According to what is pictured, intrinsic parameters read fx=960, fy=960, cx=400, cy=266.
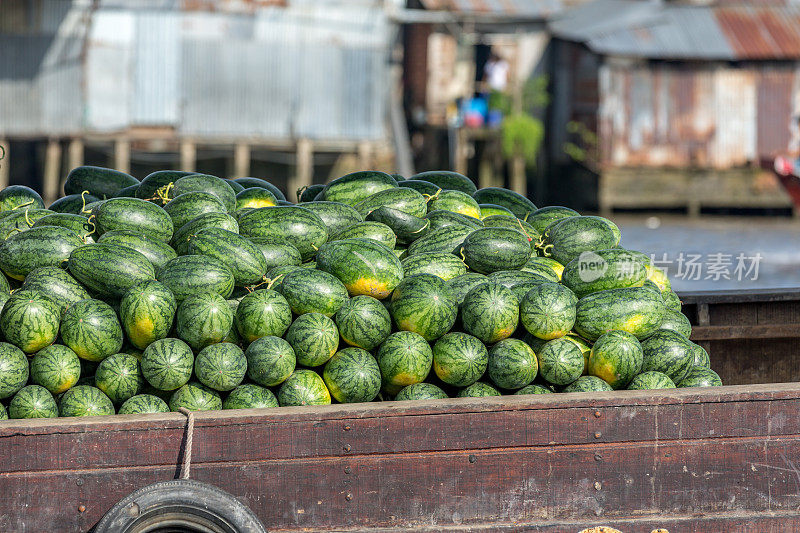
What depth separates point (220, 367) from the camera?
3.90 meters

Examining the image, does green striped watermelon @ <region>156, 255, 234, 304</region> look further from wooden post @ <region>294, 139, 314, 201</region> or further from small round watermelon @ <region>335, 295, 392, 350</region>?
A: wooden post @ <region>294, 139, 314, 201</region>

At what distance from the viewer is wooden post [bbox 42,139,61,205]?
23.2 meters

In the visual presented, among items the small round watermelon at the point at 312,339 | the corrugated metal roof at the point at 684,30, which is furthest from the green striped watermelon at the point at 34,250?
the corrugated metal roof at the point at 684,30

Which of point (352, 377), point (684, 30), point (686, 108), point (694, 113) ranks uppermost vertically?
point (684, 30)

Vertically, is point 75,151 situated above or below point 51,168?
above

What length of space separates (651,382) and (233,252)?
6.27 ft

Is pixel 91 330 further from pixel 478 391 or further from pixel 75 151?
pixel 75 151

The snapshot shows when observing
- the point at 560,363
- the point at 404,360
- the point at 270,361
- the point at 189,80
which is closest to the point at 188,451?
the point at 270,361

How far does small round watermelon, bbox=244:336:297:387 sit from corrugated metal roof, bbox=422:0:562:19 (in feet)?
72.2

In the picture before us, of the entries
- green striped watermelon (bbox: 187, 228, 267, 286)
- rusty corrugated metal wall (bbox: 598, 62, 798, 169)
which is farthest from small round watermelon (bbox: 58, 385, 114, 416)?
rusty corrugated metal wall (bbox: 598, 62, 798, 169)

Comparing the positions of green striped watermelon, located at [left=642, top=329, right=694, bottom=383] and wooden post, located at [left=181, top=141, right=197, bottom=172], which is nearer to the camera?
green striped watermelon, located at [left=642, top=329, right=694, bottom=383]

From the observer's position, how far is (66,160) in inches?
942

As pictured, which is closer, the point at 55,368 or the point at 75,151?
the point at 55,368

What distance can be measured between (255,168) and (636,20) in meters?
10.7
